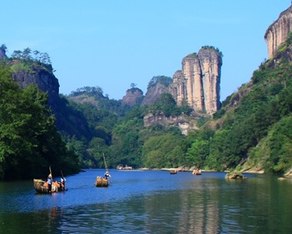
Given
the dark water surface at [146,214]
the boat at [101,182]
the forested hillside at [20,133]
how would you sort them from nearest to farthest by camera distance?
the dark water surface at [146,214] → the boat at [101,182] → the forested hillside at [20,133]

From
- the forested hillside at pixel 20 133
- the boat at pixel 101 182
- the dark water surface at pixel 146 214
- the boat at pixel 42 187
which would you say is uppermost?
the forested hillside at pixel 20 133

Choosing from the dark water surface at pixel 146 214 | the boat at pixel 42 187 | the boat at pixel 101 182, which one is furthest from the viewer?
the boat at pixel 101 182

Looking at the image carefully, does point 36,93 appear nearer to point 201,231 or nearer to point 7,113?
point 7,113

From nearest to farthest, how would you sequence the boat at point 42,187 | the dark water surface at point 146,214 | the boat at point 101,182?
the dark water surface at point 146,214
the boat at point 42,187
the boat at point 101,182

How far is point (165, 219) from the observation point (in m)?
37.9

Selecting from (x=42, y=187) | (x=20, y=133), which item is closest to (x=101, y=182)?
(x=20, y=133)

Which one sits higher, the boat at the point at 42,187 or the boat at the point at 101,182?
the boat at the point at 101,182

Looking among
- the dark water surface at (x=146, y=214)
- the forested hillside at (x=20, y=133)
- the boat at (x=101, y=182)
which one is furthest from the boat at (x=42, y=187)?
the forested hillside at (x=20, y=133)

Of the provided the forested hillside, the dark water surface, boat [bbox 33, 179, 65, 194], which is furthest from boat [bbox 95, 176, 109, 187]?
the dark water surface

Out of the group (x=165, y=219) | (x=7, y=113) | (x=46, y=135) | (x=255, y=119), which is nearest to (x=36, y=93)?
(x=46, y=135)

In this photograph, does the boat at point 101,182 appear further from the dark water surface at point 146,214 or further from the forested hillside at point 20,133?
the dark water surface at point 146,214

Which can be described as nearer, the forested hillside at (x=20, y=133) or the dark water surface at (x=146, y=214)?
the dark water surface at (x=146, y=214)

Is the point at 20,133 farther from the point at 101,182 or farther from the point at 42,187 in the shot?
the point at 42,187

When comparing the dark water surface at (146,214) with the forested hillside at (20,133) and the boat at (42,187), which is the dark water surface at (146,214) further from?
the forested hillside at (20,133)
